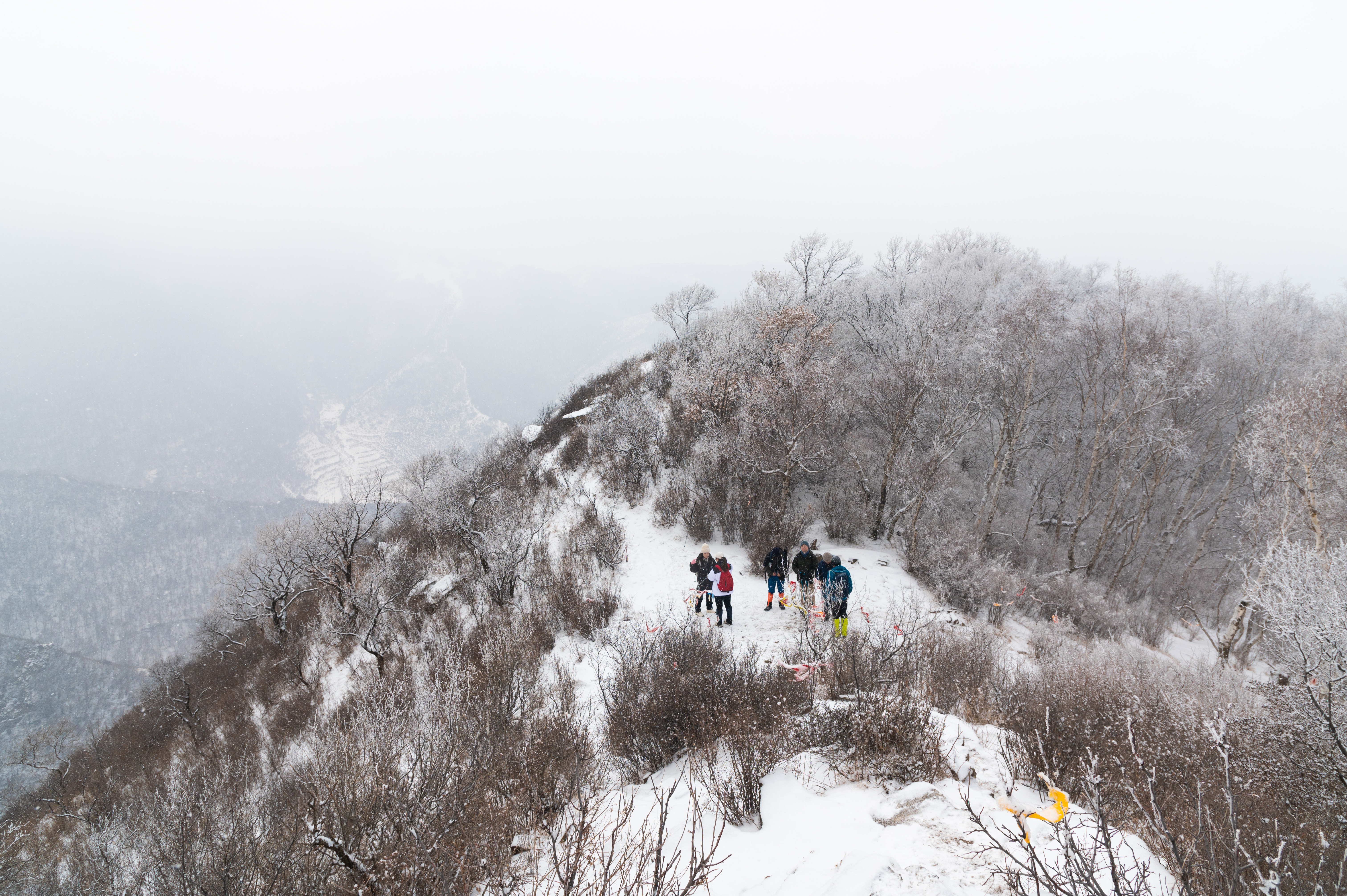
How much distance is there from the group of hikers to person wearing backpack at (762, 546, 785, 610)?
1 centimetres

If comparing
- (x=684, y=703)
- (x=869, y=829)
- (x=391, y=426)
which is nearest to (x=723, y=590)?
(x=684, y=703)

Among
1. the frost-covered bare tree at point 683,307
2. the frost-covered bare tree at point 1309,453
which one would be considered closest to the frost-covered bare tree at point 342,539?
the frost-covered bare tree at point 683,307

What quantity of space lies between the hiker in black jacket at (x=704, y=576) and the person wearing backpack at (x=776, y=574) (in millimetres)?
1202

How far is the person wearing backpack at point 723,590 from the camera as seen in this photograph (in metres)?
9.55

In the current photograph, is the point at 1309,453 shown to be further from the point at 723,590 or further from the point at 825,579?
the point at 723,590

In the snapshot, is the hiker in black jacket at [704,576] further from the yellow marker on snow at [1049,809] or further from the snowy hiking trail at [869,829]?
the yellow marker on snow at [1049,809]

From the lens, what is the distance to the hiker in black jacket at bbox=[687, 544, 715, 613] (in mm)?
10078

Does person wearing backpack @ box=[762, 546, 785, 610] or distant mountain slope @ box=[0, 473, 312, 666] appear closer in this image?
person wearing backpack @ box=[762, 546, 785, 610]

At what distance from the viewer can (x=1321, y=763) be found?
3.99 meters

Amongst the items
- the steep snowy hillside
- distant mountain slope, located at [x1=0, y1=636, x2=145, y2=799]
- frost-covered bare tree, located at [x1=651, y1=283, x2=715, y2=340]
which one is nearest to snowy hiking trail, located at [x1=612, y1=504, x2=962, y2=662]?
frost-covered bare tree, located at [x1=651, y1=283, x2=715, y2=340]

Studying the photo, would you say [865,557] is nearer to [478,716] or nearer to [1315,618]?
[1315,618]

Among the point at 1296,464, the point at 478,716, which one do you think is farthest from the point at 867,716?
the point at 1296,464

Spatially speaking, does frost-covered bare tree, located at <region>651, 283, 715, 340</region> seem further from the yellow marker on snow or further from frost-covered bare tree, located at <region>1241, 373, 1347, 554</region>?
the yellow marker on snow

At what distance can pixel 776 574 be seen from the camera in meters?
10.4
